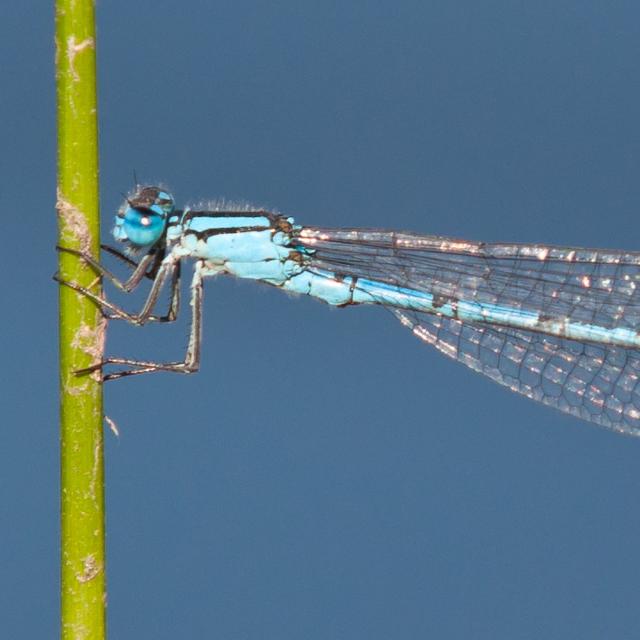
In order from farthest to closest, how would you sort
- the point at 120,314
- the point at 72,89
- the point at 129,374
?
the point at 129,374
the point at 120,314
the point at 72,89

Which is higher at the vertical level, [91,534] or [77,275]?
[77,275]

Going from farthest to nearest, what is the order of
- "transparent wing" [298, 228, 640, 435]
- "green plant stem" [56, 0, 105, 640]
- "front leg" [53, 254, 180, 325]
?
"transparent wing" [298, 228, 640, 435], "front leg" [53, 254, 180, 325], "green plant stem" [56, 0, 105, 640]

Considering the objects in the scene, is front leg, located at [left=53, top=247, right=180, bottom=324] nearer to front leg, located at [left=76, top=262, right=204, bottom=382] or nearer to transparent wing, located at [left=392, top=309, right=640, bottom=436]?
front leg, located at [left=76, top=262, right=204, bottom=382]

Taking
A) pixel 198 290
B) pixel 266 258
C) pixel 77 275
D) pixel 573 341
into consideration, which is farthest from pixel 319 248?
pixel 77 275

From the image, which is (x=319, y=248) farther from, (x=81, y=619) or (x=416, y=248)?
(x=81, y=619)

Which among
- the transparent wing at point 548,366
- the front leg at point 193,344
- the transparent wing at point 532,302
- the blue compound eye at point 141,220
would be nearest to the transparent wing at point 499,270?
the transparent wing at point 532,302

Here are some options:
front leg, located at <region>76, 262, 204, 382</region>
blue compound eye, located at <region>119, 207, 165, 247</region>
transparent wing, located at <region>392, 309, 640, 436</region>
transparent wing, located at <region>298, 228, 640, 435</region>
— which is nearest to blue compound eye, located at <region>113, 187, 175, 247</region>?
blue compound eye, located at <region>119, 207, 165, 247</region>

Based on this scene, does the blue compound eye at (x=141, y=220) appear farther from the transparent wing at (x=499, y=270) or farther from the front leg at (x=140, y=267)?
the transparent wing at (x=499, y=270)
